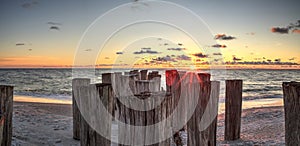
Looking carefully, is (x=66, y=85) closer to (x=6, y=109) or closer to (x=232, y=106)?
(x=232, y=106)

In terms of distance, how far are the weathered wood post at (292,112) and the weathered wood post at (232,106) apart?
279 centimetres

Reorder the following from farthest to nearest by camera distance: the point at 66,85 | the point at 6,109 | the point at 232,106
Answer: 1. the point at 66,85
2. the point at 232,106
3. the point at 6,109

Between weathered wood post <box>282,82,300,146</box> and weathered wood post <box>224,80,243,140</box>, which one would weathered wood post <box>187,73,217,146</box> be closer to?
weathered wood post <box>282,82,300,146</box>

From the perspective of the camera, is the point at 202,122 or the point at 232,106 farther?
the point at 232,106

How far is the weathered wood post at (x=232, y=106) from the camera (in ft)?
19.3

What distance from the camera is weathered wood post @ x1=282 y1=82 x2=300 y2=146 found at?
2.86m

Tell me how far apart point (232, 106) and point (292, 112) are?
9.76 ft

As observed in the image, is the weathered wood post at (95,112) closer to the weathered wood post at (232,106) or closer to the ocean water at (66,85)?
the weathered wood post at (232,106)

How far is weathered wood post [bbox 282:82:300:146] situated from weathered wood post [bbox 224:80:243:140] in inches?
110

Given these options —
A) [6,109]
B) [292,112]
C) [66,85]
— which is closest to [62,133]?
[6,109]

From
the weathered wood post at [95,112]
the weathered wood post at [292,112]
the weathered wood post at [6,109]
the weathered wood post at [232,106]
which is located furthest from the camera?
the weathered wood post at [232,106]

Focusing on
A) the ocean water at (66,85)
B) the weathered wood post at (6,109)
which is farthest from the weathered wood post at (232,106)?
the ocean water at (66,85)

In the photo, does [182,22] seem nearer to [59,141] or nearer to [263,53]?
[59,141]

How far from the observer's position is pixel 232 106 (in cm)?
591
